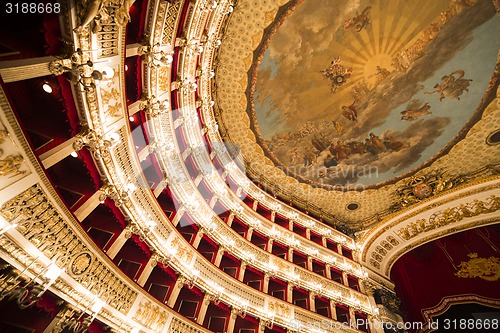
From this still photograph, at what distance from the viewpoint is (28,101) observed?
5926 mm

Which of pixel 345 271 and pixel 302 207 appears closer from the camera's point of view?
pixel 345 271

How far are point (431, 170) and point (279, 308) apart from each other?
15625mm

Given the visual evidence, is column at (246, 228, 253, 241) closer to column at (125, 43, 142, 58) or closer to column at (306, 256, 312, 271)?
column at (306, 256, 312, 271)

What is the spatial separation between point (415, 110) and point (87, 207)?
19441 mm

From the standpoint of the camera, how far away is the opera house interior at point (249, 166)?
5348mm

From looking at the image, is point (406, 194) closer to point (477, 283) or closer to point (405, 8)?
point (477, 283)

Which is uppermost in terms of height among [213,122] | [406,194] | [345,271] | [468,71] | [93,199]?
[468,71]

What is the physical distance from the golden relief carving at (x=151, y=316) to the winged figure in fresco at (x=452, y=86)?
1963 cm

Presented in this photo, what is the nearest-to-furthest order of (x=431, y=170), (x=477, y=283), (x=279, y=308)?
(x=279, y=308) < (x=477, y=283) < (x=431, y=170)

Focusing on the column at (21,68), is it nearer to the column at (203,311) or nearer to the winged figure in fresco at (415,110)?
the column at (203,311)

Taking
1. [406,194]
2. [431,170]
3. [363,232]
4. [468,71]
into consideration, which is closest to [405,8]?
[468,71]

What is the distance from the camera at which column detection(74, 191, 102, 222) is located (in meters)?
6.38

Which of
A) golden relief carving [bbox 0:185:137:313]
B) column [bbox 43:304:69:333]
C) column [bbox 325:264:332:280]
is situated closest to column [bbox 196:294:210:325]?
golden relief carving [bbox 0:185:137:313]

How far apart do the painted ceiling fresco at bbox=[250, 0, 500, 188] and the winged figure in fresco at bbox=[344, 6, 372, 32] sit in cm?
5
